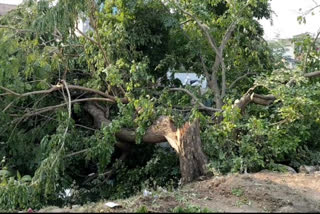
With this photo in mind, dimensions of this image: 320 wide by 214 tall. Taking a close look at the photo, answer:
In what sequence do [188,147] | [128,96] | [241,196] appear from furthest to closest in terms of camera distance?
[128,96] < [188,147] < [241,196]

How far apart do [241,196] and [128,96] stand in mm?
3170

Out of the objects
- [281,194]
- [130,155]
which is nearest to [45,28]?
[130,155]

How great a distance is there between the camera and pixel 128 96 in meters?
7.38

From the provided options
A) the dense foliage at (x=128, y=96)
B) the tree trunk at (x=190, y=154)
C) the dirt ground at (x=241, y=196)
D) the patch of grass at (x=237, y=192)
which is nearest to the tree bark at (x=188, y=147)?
the tree trunk at (x=190, y=154)

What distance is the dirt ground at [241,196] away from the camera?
4285mm

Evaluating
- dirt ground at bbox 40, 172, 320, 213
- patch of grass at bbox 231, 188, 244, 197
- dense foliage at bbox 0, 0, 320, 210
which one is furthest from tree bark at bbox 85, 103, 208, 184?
patch of grass at bbox 231, 188, 244, 197

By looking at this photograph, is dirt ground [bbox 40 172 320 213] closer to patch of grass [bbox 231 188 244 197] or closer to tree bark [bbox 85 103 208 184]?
patch of grass [bbox 231 188 244 197]

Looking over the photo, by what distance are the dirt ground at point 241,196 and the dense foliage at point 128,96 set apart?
627 mm

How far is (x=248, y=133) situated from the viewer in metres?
6.84

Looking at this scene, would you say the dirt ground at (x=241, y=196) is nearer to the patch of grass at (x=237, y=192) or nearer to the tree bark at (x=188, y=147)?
the patch of grass at (x=237, y=192)

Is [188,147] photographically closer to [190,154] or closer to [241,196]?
[190,154]

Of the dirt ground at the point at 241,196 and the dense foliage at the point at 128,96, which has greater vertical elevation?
the dense foliage at the point at 128,96

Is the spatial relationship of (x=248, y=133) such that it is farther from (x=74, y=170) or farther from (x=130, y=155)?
(x=74, y=170)

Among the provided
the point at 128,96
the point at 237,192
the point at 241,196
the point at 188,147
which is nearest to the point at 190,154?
the point at 188,147
